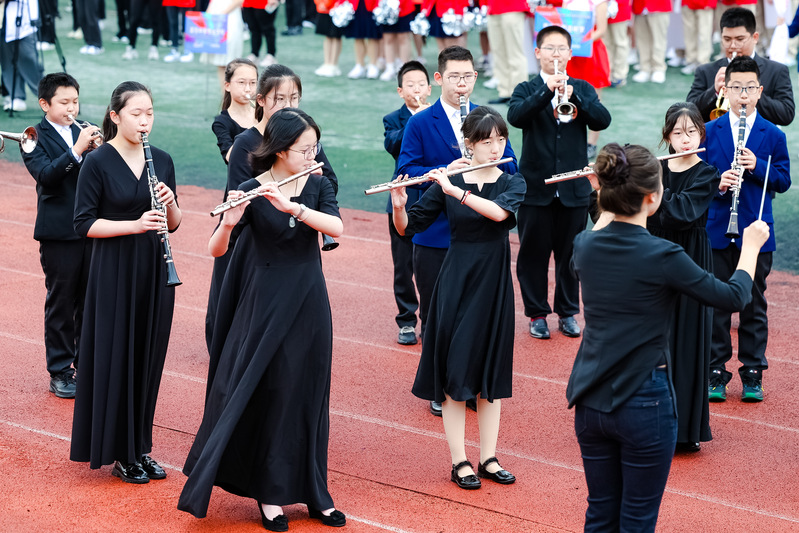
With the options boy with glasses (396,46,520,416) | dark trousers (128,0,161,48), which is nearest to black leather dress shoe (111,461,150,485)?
boy with glasses (396,46,520,416)

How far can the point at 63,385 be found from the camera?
6.94 meters

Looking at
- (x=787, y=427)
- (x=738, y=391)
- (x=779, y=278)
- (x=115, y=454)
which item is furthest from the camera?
(x=779, y=278)

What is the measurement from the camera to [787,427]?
6605 millimetres

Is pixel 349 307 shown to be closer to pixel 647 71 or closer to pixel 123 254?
pixel 123 254

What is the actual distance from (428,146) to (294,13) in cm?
1581

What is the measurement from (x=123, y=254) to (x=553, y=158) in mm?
3717

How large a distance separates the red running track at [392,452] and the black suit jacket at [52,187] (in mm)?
1118

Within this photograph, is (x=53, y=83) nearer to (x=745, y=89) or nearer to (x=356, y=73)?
(x=745, y=89)

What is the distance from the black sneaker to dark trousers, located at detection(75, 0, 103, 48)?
1618cm

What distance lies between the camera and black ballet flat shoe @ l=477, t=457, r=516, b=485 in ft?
18.8

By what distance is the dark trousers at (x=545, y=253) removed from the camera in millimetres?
8250

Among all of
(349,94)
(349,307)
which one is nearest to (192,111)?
(349,94)

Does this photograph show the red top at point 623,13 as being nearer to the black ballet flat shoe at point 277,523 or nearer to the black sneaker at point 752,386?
the black sneaker at point 752,386

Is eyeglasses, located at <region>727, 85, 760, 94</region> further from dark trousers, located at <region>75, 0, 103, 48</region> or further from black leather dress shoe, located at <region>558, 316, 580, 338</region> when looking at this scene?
dark trousers, located at <region>75, 0, 103, 48</region>
